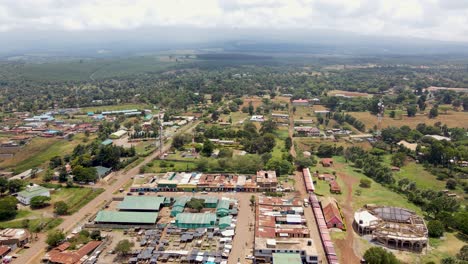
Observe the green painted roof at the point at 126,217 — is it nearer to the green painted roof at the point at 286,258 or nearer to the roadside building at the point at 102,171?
the roadside building at the point at 102,171

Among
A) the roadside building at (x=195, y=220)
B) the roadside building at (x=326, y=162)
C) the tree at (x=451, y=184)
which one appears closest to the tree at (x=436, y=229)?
the tree at (x=451, y=184)

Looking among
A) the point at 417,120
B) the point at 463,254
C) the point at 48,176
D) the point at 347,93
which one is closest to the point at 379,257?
the point at 463,254

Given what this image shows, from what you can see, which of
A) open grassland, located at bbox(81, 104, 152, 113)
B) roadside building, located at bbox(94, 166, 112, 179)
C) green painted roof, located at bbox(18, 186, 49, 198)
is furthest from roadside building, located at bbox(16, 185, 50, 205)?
open grassland, located at bbox(81, 104, 152, 113)

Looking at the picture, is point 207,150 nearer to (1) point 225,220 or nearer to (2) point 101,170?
(2) point 101,170

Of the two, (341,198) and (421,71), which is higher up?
(421,71)

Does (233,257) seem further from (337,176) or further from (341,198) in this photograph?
(337,176)

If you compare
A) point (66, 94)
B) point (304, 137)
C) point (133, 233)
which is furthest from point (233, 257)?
point (66, 94)
